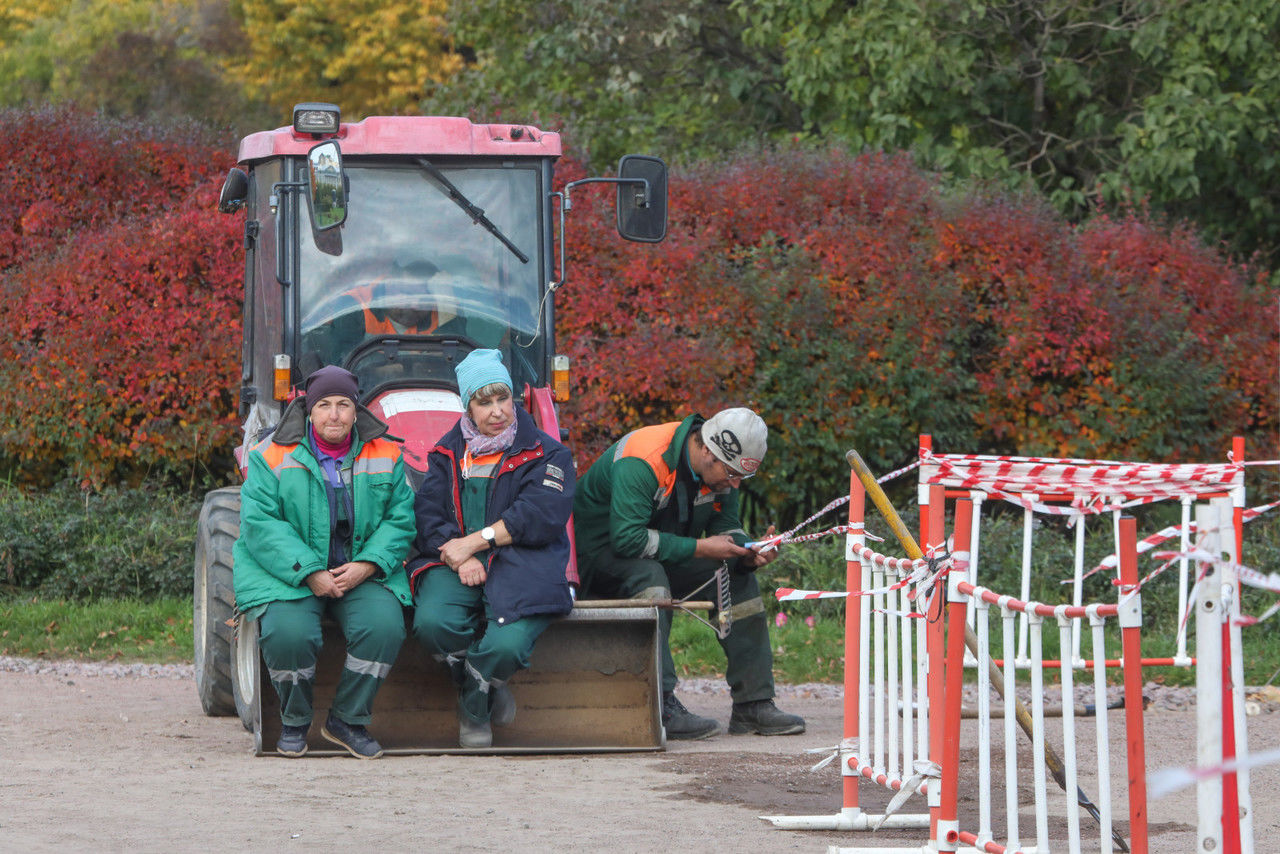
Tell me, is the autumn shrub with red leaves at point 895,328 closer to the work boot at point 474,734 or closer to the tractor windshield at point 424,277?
the tractor windshield at point 424,277

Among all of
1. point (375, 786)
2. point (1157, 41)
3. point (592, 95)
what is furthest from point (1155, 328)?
point (375, 786)

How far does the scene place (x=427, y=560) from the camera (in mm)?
7168

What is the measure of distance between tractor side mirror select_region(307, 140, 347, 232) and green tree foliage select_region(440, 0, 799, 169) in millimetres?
9230

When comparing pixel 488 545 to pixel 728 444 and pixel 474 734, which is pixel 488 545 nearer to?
pixel 474 734

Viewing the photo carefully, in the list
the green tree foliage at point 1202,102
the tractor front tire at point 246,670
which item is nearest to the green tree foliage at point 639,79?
the green tree foliage at point 1202,102

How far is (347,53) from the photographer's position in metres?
26.4

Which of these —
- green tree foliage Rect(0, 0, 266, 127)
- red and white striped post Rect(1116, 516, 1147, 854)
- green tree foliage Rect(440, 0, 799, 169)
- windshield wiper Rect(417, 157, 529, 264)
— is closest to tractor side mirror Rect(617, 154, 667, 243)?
windshield wiper Rect(417, 157, 529, 264)

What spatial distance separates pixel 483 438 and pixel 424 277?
1172mm

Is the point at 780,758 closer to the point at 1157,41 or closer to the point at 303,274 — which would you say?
the point at 303,274

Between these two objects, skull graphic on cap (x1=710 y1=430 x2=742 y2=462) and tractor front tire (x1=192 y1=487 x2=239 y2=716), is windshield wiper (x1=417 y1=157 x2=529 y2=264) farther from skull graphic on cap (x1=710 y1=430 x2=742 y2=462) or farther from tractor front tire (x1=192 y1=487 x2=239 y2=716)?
tractor front tire (x1=192 y1=487 x2=239 y2=716)

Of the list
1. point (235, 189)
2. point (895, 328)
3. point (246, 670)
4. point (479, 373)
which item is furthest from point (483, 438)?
point (895, 328)

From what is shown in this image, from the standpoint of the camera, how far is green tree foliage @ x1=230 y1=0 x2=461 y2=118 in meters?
26.2

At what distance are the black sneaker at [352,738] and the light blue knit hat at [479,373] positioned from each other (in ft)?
4.42

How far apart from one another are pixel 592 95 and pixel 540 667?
449 inches
